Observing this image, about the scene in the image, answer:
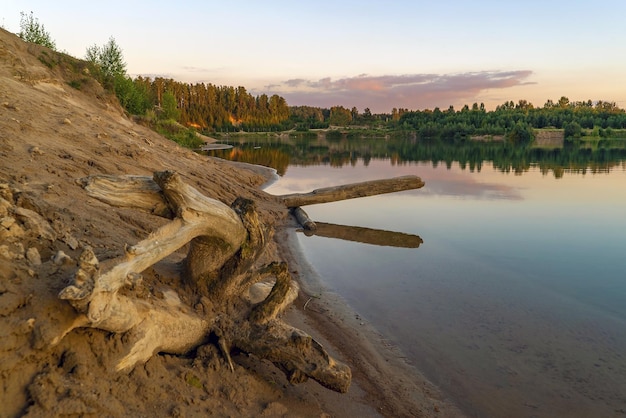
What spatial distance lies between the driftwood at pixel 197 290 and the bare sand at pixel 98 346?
216 millimetres

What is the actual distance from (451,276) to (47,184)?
29.3ft

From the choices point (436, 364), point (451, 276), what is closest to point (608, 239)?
point (451, 276)

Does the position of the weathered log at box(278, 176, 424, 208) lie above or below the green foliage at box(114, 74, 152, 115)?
below

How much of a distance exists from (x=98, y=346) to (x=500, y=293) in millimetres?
8689

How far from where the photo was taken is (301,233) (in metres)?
16.3

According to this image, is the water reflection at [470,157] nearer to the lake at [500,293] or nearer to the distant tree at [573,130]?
the lake at [500,293]

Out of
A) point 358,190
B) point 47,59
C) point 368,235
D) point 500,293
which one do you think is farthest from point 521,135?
point 500,293

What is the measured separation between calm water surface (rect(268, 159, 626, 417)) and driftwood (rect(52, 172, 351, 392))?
2585mm

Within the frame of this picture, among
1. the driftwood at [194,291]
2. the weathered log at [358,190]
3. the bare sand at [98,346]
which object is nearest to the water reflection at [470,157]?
the weathered log at [358,190]

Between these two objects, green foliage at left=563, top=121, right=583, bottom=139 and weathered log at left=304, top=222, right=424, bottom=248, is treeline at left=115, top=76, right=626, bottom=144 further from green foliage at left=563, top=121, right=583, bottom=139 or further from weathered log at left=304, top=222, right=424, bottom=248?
weathered log at left=304, top=222, right=424, bottom=248

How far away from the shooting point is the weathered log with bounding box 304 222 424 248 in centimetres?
1518

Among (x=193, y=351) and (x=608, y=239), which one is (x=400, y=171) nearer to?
(x=608, y=239)

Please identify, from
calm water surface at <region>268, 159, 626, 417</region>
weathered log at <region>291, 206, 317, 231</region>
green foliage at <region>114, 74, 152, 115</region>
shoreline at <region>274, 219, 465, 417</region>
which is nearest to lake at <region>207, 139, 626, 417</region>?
calm water surface at <region>268, 159, 626, 417</region>

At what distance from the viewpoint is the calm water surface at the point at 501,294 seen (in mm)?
6598
